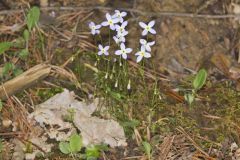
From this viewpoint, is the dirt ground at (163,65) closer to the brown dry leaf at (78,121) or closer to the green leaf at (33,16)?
the brown dry leaf at (78,121)

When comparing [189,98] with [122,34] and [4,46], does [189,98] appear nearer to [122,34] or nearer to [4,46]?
[122,34]

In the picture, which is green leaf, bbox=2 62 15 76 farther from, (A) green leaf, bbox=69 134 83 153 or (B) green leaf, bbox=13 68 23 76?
(A) green leaf, bbox=69 134 83 153

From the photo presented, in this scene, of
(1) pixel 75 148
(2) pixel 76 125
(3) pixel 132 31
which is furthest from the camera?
(3) pixel 132 31

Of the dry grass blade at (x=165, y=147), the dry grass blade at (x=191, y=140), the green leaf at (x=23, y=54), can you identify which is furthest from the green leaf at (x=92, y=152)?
the green leaf at (x=23, y=54)

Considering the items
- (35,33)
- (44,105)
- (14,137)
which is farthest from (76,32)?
(14,137)

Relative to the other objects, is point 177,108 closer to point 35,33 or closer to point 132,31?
point 132,31

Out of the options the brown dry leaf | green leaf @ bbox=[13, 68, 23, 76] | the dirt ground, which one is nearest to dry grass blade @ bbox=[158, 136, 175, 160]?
the dirt ground
